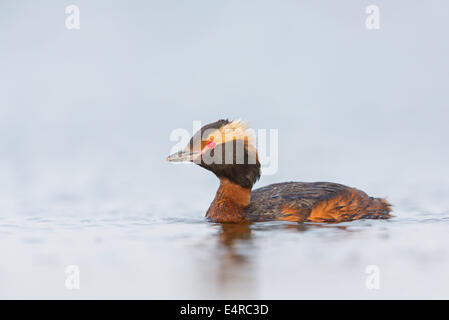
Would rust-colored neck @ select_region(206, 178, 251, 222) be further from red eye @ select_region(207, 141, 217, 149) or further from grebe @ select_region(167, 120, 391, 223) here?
red eye @ select_region(207, 141, 217, 149)

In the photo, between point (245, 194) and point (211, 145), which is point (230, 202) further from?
point (211, 145)

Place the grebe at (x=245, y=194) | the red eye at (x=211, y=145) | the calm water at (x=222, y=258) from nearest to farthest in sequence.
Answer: the calm water at (x=222, y=258), the grebe at (x=245, y=194), the red eye at (x=211, y=145)

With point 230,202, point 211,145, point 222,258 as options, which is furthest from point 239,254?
point 211,145

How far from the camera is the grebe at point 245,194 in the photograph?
10.3 meters

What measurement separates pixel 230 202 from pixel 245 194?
9.5 inches

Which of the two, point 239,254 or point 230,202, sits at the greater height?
point 230,202

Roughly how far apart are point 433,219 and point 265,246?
3.14 metres

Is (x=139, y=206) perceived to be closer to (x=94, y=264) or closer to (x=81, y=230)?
(x=81, y=230)

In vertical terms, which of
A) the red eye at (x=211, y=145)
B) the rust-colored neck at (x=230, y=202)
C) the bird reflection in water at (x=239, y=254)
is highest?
the red eye at (x=211, y=145)

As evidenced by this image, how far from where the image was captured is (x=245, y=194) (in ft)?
34.9

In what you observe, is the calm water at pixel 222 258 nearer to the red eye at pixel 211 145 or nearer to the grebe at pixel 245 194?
the grebe at pixel 245 194

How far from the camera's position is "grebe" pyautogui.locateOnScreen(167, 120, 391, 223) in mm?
10336

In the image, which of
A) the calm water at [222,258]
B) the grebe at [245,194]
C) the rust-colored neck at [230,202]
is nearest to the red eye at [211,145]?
the grebe at [245,194]
